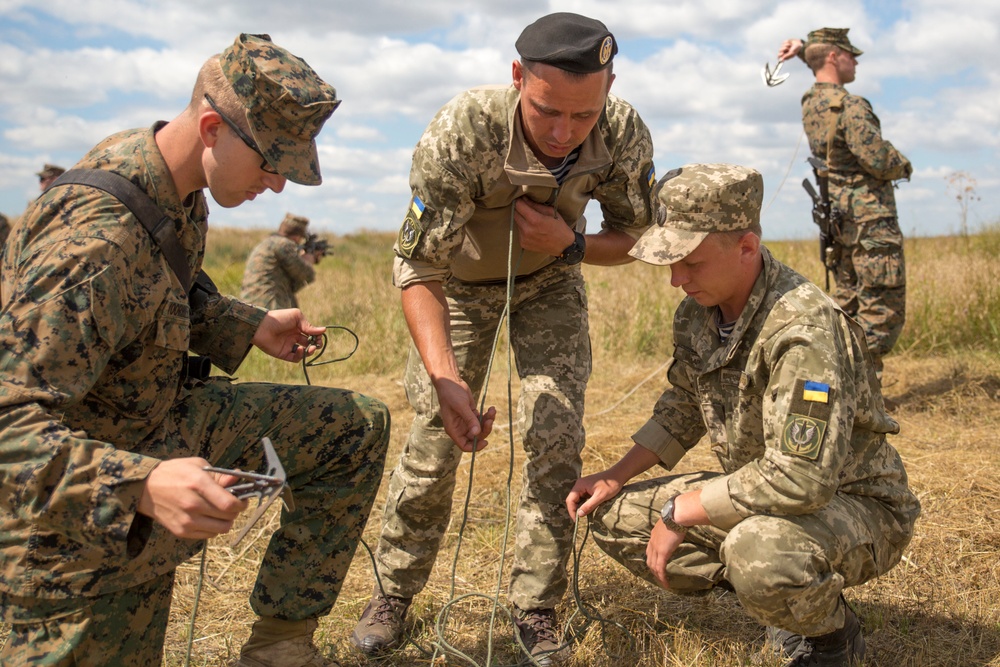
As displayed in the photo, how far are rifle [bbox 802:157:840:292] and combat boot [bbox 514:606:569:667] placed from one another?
15.3ft

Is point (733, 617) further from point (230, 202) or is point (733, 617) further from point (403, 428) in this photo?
point (403, 428)

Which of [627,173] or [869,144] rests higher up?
[869,144]

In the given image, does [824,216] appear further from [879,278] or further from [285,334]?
[285,334]

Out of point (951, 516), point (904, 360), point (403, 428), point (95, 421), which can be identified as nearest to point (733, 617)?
point (951, 516)

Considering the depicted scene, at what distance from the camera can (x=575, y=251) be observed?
345 centimetres

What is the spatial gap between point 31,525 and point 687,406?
7.26ft

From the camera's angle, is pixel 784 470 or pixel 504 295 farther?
pixel 504 295

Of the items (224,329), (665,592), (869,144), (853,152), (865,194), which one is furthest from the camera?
(865,194)

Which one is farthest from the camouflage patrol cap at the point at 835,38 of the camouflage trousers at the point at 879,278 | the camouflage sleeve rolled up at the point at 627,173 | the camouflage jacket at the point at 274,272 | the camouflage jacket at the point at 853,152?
the camouflage jacket at the point at 274,272

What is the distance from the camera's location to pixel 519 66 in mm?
3215

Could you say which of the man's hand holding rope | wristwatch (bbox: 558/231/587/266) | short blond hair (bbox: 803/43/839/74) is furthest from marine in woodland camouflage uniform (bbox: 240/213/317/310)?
wristwatch (bbox: 558/231/587/266)

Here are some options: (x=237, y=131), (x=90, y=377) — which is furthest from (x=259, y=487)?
Answer: (x=237, y=131)

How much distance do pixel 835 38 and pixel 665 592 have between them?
5.08 m

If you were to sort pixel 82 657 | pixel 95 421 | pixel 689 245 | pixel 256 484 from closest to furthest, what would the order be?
1. pixel 256 484
2. pixel 82 657
3. pixel 95 421
4. pixel 689 245
